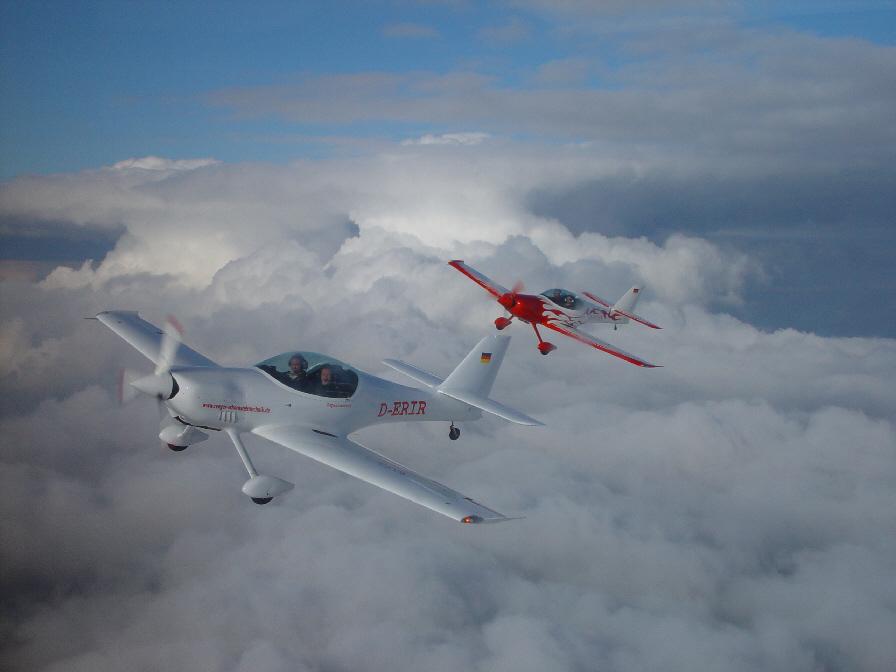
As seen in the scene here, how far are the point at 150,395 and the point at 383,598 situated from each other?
18573cm

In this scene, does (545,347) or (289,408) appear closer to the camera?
(289,408)

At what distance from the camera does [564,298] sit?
40.3 metres

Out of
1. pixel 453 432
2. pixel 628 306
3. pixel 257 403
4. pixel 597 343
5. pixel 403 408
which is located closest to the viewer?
pixel 257 403

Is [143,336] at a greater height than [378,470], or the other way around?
[143,336]

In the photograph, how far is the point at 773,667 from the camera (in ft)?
617

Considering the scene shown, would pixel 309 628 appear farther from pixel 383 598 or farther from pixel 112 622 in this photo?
pixel 112 622

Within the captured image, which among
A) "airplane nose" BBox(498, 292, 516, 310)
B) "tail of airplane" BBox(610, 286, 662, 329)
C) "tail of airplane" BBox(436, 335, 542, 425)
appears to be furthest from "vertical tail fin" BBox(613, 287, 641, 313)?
"tail of airplane" BBox(436, 335, 542, 425)

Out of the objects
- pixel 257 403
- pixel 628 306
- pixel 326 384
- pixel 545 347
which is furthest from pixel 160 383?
pixel 628 306

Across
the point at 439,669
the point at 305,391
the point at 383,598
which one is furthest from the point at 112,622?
the point at 305,391

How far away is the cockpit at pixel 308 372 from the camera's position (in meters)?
20.7

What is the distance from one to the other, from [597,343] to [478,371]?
9.83 m

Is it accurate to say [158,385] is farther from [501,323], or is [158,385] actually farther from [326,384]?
[501,323]

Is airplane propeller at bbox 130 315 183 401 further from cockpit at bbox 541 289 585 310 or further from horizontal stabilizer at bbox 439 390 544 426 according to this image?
cockpit at bbox 541 289 585 310

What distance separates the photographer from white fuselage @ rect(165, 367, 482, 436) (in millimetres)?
19484
